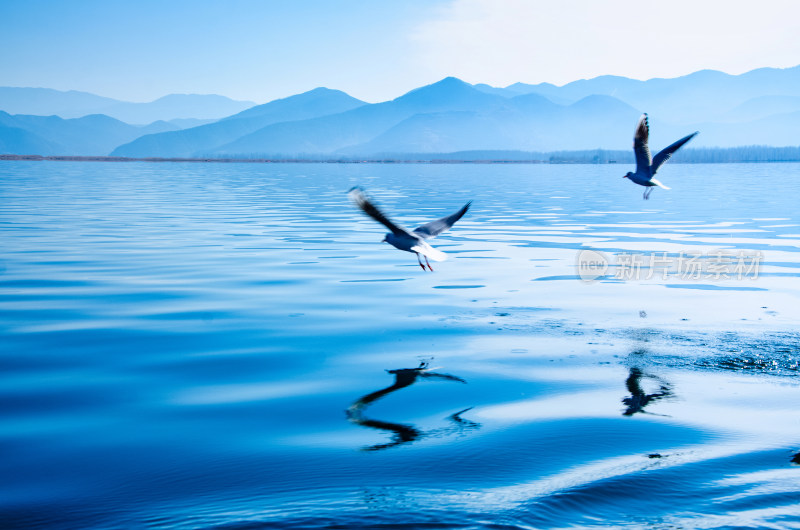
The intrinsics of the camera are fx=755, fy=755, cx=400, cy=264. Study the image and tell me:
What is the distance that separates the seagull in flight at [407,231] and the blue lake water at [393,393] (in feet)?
5.22

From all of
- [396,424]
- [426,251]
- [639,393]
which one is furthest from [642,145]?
[396,424]

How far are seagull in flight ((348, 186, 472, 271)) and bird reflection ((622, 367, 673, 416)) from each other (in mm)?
3096

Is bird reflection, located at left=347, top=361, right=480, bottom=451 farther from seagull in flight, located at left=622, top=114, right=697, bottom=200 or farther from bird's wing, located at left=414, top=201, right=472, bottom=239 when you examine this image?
seagull in flight, located at left=622, top=114, right=697, bottom=200

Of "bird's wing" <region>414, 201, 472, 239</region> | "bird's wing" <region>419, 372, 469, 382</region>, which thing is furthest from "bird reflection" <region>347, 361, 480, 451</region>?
"bird's wing" <region>414, 201, 472, 239</region>

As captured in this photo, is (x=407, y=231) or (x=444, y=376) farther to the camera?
(x=407, y=231)

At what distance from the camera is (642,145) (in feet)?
69.6

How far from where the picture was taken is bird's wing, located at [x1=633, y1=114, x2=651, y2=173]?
67.2ft

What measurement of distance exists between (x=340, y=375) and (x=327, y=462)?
3112mm

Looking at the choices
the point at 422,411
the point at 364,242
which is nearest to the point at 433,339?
the point at 422,411

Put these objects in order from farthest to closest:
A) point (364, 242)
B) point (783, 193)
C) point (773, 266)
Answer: point (783, 193) → point (364, 242) → point (773, 266)

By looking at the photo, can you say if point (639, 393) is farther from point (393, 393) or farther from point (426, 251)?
point (426, 251)

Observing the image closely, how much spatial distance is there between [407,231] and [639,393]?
4189 millimetres

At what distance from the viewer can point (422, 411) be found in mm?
9102

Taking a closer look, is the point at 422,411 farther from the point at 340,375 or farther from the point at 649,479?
the point at 649,479
